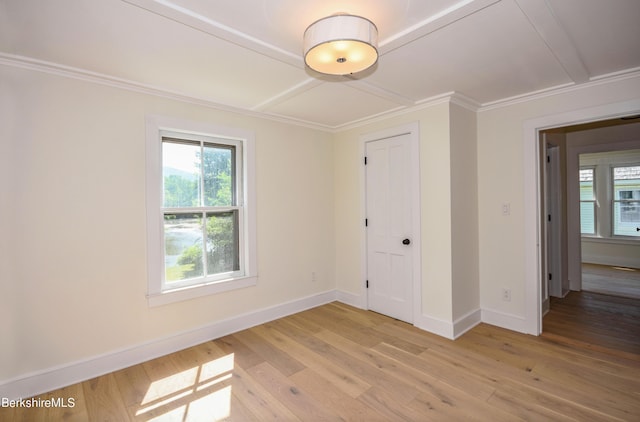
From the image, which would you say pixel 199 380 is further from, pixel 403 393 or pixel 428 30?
pixel 428 30

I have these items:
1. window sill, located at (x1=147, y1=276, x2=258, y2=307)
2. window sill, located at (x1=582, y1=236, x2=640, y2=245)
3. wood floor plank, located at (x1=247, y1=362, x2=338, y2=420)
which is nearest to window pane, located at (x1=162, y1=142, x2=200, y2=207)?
window sill, located at (x1=147, y1=276, x2=258, y2=307)

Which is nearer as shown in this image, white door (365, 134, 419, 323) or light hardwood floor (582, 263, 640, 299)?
white door (365, 134, 419, 323)

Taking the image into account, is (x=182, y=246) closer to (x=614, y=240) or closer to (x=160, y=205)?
(x=160, y=205)

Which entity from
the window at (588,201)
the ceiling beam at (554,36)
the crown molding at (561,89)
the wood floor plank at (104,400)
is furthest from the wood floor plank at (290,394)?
the window at (588,201)

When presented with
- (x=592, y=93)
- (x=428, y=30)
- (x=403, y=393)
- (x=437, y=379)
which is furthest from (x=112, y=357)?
(x=592, y=93)

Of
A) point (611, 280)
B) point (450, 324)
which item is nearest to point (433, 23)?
point (450, 324)

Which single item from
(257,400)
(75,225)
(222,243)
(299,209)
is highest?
(299,209)

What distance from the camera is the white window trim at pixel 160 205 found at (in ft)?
9.06

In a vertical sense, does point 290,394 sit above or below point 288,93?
below

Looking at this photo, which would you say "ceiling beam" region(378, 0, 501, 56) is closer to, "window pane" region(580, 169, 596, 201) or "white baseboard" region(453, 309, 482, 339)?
"white baseboard" region(453, 309, 482, 339)

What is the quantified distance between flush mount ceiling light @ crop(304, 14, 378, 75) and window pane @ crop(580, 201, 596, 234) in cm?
741

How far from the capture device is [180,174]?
3014 millimetres

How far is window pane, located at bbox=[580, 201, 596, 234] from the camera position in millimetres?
6729

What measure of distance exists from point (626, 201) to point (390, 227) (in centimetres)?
606
